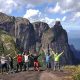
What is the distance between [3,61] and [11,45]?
64460 mm

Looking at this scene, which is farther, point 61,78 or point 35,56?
point 35,56

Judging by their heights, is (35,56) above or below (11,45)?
below

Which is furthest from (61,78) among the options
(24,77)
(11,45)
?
(11,45)

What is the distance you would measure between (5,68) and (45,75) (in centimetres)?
689

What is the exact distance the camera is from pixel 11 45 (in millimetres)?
97062

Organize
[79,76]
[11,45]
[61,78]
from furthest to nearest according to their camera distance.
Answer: [11,45], [61,78], [79,76]

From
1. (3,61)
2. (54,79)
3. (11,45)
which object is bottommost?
(54,79)

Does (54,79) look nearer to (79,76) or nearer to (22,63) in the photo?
(79,76)

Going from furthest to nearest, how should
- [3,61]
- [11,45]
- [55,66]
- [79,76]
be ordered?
[11,45] → [55,66] → [3,61] → [79,76]

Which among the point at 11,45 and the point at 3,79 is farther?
the point at 11,45

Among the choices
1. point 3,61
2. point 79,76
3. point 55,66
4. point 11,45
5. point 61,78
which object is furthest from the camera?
point 11,45

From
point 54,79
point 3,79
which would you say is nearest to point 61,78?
point 54,79

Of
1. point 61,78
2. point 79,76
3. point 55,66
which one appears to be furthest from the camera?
point 55,66

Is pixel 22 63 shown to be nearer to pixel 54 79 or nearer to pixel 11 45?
pixel 54 79
